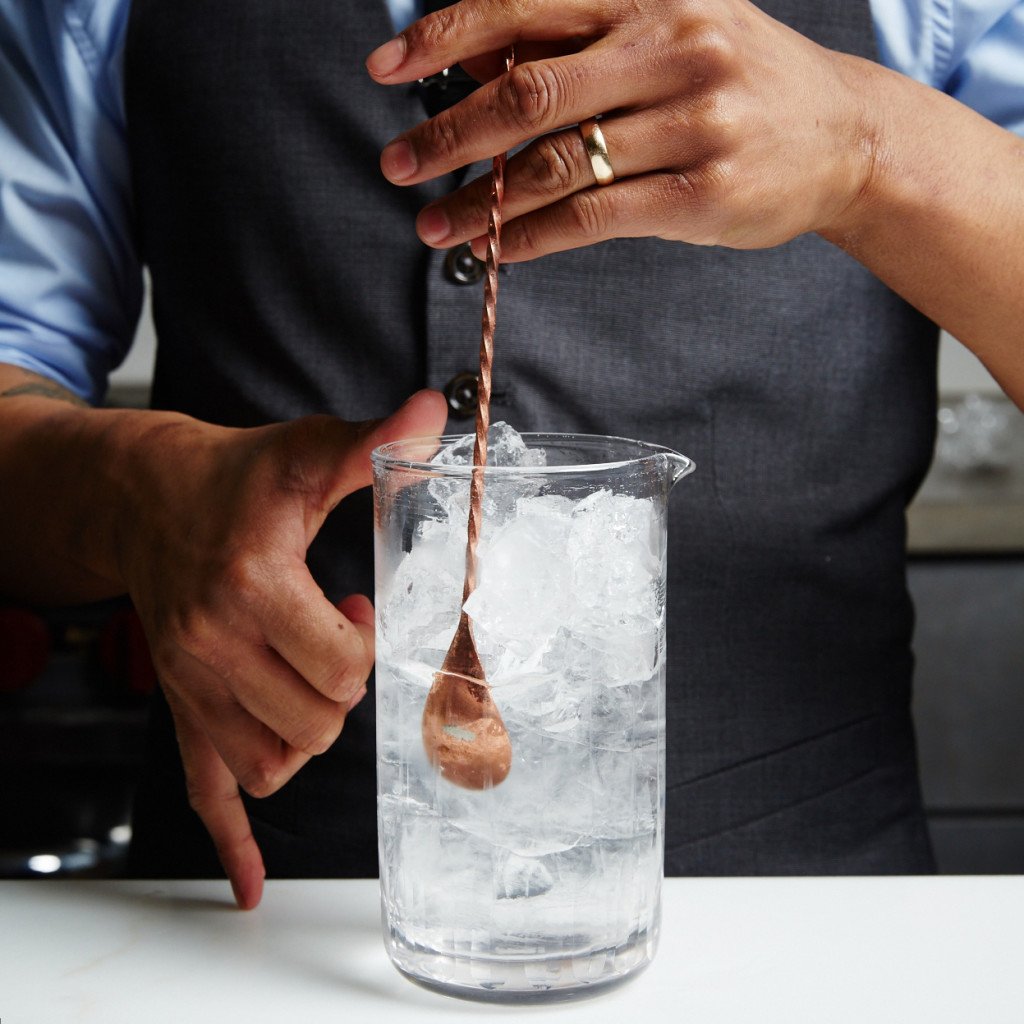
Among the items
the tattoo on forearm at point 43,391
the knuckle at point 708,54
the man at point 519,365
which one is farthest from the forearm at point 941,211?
the tattoo on forearm at point 43,391

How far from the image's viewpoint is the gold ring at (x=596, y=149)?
25.3 inches

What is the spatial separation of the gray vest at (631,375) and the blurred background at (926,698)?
62cm

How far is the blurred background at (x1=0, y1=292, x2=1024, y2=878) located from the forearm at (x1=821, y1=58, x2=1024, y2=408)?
3.41 feet

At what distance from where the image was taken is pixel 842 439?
1.12 m

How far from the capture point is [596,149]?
0.64 meters

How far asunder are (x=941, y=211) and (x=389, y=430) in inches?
15.8

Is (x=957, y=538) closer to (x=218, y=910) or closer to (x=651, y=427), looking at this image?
(x=651, y=427)

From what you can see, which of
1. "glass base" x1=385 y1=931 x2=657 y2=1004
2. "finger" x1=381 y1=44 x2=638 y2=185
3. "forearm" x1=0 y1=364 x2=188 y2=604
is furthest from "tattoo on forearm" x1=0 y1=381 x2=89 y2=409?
"glass base" x1=385 y1=931 x2=657 y2=1004

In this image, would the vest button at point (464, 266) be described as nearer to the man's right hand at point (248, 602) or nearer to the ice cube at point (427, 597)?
the man's right hand at point (248, 602)

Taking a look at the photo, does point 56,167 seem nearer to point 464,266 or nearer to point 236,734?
point 464,266

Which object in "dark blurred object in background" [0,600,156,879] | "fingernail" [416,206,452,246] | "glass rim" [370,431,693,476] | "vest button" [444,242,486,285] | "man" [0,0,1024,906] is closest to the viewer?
"glass rim" [370,431,693,476]

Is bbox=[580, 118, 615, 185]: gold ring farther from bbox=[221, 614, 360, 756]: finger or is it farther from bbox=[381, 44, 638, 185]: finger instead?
bbox=[221, 614, 360, 756]: finger

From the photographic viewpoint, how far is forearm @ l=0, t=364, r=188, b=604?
0.87 metres

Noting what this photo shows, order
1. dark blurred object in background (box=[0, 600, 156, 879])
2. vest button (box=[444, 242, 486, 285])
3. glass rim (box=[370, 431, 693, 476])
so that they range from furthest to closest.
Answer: dark blurred object in background (box=[0, 600, 156, 879]) → vest button (box=[444, 242, 486, 285]) → glass rim (box=[370, 431, 693, 476])
